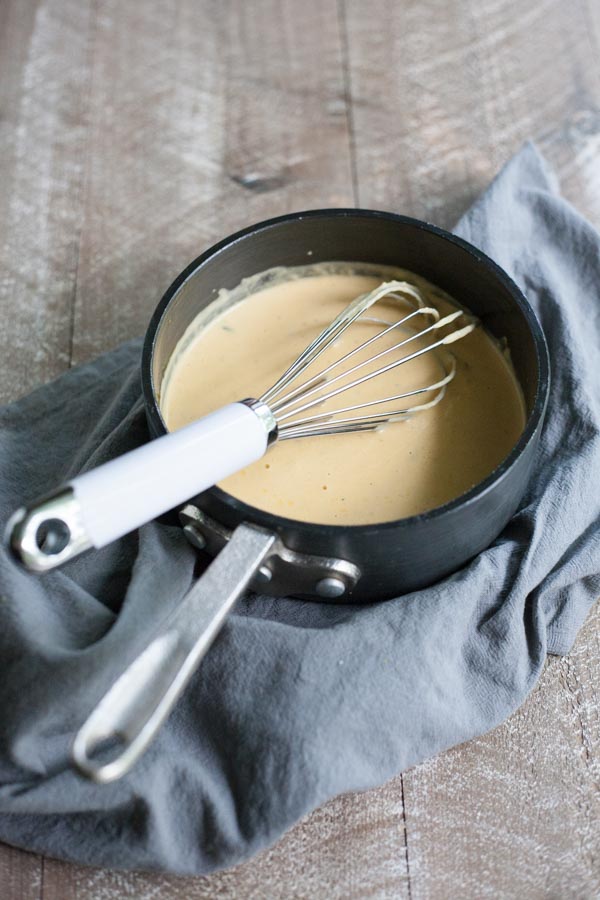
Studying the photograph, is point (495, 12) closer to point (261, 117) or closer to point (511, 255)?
point (261, 117)

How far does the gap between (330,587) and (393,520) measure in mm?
61

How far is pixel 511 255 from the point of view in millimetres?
900

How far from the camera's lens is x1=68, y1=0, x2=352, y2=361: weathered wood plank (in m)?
0.99

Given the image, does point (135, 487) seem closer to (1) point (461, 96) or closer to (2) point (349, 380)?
(2) point (349, 380)

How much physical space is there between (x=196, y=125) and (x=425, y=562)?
0.62m

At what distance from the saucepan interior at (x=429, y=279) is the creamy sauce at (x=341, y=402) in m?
0.02

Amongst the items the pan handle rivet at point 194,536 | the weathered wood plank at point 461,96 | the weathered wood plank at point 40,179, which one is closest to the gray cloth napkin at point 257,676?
the pan handle rivet at point 194,536

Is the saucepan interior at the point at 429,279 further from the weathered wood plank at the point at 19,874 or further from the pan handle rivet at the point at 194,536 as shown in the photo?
the weathered wood plank at the point at 19,874

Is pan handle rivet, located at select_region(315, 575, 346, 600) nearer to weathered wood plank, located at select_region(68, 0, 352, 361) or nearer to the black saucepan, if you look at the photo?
the black saucepan

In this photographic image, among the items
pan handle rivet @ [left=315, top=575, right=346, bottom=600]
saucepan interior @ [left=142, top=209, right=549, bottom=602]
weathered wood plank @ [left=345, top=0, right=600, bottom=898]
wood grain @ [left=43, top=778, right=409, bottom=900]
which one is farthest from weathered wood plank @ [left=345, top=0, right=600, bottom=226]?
wood grain @ [left=43, top=778, right=409, bottom=900]

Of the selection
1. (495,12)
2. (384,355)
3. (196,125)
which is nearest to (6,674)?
(384,355)

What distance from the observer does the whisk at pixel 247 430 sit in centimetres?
60

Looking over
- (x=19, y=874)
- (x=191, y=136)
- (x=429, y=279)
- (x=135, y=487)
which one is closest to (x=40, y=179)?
(x=191, y=136)

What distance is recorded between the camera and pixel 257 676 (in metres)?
0.68
